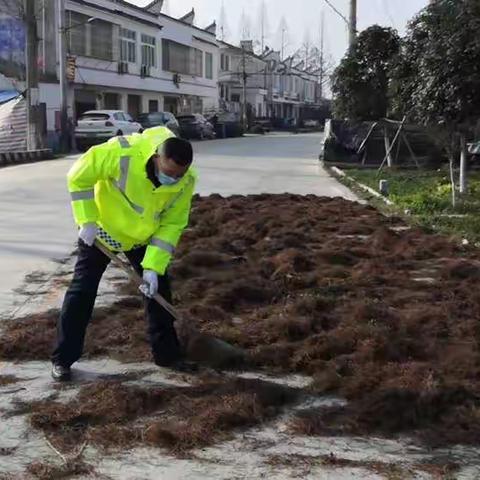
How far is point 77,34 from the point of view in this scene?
122ft

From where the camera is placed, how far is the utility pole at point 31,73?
26.4m

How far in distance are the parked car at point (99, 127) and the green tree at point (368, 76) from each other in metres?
11.5

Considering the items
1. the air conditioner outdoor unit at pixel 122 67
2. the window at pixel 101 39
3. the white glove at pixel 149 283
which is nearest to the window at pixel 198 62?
the air conditioner outdoor unit at pixel 122 67

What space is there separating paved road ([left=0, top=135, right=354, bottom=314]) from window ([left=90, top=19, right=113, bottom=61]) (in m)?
14.3

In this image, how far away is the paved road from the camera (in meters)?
8.73

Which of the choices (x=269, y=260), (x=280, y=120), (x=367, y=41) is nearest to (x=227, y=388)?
(x=269, y=260)

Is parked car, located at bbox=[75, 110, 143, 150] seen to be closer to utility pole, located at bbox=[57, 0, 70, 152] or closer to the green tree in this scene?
utility pole, located at bbox=[57, 0, 70, 152]

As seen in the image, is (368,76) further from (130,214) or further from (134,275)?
(130,214)

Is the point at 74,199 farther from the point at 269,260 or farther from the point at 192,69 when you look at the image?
the point at 192,69

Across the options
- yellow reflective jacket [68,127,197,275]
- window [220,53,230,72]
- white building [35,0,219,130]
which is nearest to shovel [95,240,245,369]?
yellow reflective jacket [68,127,197,275]

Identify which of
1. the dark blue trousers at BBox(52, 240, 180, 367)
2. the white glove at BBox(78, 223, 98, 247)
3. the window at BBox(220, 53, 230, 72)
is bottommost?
the dark blue trousers at BBox(52, 240, 180, 367)

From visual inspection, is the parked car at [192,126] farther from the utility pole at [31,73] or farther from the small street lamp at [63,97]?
the utility pole at [31,73]

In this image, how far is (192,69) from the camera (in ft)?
183

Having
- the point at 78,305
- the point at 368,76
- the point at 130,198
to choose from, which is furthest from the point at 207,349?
the point at 368,76
